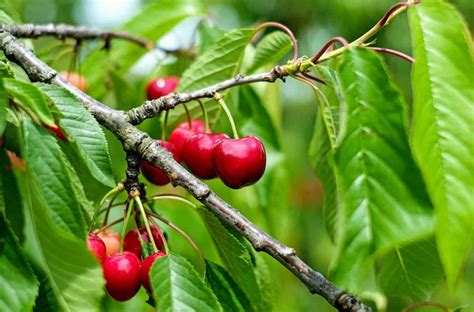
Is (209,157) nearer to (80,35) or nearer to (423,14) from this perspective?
(423,14)

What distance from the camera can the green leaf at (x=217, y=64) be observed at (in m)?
1.51

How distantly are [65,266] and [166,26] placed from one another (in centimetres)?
124

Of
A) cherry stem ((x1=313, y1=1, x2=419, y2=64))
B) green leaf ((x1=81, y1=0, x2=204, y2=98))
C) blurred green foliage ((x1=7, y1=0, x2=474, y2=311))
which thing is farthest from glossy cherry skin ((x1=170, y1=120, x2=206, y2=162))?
blurred green foliage ((x1=7, y1=0, x2=474, y2=311))

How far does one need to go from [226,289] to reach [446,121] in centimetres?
48

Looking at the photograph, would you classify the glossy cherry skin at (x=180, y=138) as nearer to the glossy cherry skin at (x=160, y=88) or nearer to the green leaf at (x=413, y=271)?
the glossy cherry skin at (x=160, y=88)

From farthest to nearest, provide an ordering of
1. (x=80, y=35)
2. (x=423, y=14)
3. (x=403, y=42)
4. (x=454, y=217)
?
(x=403, y=42) < (x=80, y=35) < (x=423, y=14) < (x=454, y=217)

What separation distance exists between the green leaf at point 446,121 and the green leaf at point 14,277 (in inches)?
19.3

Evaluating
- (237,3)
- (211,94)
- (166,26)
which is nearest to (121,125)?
(211,94)

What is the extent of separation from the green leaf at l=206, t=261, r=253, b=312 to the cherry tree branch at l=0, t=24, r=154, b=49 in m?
0.57

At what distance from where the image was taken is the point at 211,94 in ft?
4.06

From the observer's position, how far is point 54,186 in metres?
0.93

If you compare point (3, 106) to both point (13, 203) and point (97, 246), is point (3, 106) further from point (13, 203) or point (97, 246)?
point (13, 203)

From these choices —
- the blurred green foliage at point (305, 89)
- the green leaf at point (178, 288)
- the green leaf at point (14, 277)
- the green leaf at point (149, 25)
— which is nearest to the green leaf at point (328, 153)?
the green leaf at point (178, 288)

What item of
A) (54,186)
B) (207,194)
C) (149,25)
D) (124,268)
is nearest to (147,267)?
(124,268)
